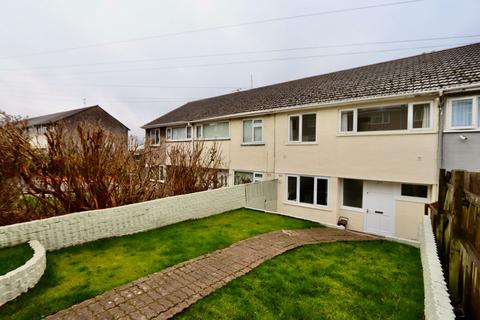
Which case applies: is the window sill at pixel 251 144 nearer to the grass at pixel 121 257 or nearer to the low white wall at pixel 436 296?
the grass at pixel 121 257

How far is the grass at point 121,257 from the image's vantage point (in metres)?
4.02

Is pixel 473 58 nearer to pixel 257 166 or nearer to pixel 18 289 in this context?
pixel 257 166

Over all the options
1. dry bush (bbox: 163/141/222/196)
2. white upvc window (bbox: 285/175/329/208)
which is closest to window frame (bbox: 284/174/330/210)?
white upvc window (bbox: 285/175/329/208)

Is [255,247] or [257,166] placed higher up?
[257,166]

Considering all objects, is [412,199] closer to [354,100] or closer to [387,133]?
[387,133]

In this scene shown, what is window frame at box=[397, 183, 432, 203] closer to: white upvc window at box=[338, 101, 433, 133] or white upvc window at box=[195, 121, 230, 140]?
white upvc window at box=[338, 101, 433, 133]

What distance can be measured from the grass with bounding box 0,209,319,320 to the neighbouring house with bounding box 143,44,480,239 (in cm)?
292

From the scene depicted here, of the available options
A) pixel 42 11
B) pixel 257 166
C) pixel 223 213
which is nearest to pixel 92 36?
pixel 42 11

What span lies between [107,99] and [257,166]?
2916 centimetres

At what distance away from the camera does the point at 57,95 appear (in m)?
32.2

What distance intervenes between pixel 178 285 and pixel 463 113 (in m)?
9.99

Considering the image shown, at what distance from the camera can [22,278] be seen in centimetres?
421

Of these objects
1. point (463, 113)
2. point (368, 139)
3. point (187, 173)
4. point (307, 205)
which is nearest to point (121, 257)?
point (187, 173)

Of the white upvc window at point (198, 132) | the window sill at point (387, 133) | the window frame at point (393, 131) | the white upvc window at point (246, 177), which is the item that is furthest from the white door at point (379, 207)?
the white upvc window at point (198, 132)
